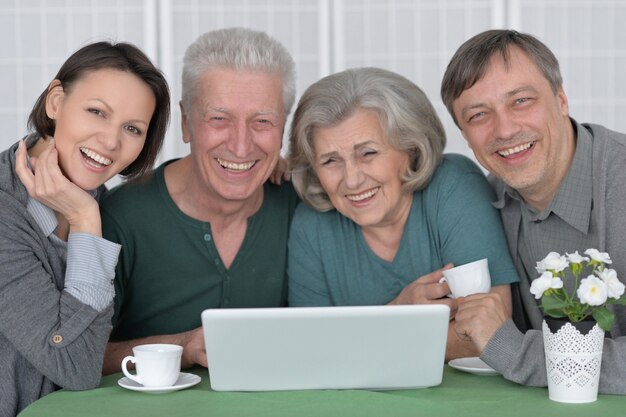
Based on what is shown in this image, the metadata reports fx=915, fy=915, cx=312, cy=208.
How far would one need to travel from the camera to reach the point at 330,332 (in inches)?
72.4

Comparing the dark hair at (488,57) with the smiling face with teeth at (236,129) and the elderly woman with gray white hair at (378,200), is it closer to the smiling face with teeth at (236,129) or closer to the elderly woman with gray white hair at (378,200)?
the elderly woman with gray white hair at (378,200)

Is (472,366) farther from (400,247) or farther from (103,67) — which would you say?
(103,67)

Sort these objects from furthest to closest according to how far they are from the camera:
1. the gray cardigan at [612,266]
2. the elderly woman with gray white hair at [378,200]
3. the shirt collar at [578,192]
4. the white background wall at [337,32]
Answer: the white background wall at [337,32]
the elderly woman with gray white hair at [378,200]
the shirt collar at [578,192]
the gray cardigan at [612,266]

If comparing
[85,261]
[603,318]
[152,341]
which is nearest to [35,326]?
[85,261]

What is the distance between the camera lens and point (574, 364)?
1820 mm

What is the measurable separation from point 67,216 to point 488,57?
3.84 ft

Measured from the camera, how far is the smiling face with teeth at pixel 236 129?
8.46 ft

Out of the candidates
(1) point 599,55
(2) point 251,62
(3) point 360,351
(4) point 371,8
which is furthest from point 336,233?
(1) point 599,55

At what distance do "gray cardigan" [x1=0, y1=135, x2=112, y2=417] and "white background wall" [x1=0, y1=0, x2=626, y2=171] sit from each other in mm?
2351

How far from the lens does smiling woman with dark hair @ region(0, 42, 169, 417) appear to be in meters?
2.02

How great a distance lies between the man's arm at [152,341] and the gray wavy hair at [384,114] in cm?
60

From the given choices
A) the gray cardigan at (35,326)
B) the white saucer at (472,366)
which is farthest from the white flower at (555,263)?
the gray cardigan at (35,326)

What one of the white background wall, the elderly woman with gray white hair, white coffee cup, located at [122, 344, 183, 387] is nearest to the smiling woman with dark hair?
white coffee cup, located at [122, 344, 183, 387]

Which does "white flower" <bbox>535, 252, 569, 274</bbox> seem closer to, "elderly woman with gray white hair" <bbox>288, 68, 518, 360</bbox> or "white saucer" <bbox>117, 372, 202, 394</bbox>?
"elderly woman with gray white hair" <bbox>288, 68, 518, 360</bbox>
